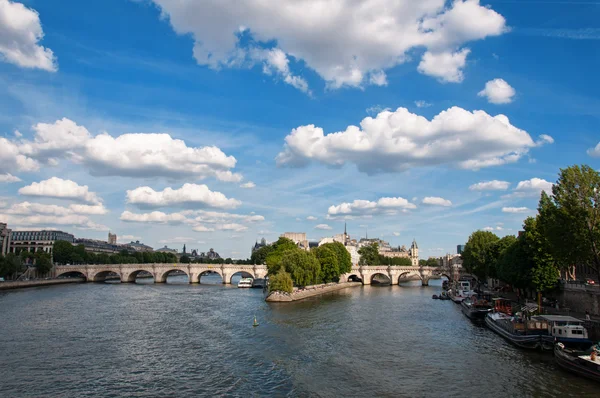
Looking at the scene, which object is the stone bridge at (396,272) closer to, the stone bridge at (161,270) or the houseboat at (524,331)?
the stone bridge at (161,270)

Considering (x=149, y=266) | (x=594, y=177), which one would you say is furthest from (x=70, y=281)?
(x=594, y=177)

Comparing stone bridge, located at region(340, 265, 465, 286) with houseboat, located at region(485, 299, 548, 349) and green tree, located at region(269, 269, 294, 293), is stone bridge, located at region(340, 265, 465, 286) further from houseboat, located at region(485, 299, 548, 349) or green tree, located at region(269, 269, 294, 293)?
houseboat, located at region(485, 299, 548, 349)

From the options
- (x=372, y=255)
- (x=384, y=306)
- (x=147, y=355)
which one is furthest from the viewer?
(x=372, y=255)

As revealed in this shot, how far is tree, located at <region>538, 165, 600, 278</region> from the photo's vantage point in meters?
39.2

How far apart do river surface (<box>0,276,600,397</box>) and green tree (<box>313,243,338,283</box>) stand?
3975 centimetres

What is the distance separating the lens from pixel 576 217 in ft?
130

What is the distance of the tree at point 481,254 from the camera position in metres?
84.2

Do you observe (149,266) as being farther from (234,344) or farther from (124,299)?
(234,344)

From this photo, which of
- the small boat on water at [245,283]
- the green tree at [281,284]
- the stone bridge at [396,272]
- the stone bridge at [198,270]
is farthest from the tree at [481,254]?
the small boat on water at [245,283]

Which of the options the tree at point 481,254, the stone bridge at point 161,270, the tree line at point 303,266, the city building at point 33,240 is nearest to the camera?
the tree line at point 303,266

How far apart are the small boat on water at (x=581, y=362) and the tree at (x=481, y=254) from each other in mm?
51200

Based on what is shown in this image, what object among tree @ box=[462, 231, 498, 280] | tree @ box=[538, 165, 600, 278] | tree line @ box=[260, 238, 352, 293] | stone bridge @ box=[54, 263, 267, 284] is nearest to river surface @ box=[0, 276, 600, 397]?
tree @ box=[538, 165, 600, 278]

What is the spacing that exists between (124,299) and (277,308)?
2826cm

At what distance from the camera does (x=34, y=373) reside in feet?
96.7
